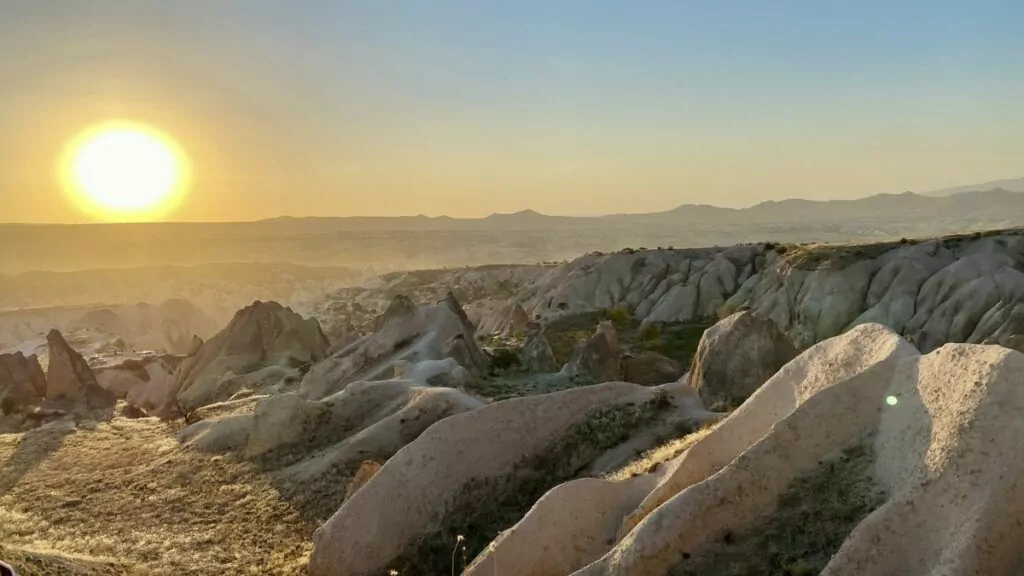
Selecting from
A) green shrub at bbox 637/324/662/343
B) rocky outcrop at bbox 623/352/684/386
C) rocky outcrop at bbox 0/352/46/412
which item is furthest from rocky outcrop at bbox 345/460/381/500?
green shrub at bbox 637/324/662/343

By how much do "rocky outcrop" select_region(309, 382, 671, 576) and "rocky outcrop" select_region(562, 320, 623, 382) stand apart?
909 centimetres

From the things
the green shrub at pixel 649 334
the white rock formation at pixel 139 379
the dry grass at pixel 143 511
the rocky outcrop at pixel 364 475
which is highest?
the rocky outcrop at pixel 364 475

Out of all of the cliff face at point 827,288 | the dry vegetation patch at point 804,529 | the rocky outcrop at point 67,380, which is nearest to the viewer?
the dry vegetation patch at point 804,529

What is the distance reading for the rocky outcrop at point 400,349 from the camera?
3738 cm

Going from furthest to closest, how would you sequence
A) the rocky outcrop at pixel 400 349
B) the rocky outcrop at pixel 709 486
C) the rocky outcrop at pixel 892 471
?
1. the rocky outcrop at pixel 400 349
2. the rocky outcrop at pixel 709 486
3. the rocky outcrop at pixel 892 471

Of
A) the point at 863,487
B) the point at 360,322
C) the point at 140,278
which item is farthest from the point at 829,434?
the point at 140,278

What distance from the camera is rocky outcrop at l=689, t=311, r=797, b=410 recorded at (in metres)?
26.8

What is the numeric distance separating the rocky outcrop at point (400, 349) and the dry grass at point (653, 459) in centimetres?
1680

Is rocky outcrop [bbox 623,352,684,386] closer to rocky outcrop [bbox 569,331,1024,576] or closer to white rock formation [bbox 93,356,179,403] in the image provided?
rocky outcrop [bbox 569,331,1024,576]

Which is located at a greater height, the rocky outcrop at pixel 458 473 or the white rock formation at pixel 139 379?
the rocky outcrop at pixel 458 473

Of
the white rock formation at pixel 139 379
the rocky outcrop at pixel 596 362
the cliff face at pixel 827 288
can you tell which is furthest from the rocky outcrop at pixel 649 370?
the white rock formation at pixel 139 379

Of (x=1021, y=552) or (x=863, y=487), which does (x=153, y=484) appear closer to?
(x=863, y=487)

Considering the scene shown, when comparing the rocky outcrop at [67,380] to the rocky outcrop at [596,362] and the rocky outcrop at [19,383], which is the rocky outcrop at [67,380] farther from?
the rocky outcrop at [596,362]

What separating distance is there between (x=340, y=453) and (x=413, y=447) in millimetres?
5610
